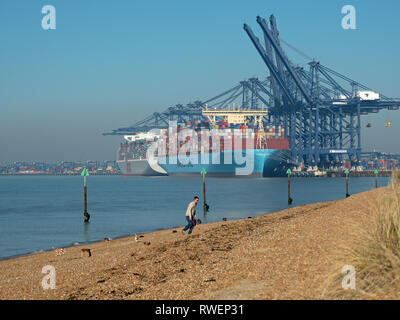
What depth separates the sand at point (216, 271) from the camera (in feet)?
32.7

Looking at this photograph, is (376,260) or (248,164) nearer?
(376,260)

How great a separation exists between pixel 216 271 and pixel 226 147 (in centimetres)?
12640

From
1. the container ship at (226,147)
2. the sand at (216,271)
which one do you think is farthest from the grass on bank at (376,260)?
the container ship at (226,147)

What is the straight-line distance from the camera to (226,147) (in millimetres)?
137875

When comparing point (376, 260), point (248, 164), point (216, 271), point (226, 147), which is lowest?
point (248, 164)

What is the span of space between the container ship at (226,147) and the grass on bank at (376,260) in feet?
408

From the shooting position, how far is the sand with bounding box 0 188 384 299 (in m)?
9.98

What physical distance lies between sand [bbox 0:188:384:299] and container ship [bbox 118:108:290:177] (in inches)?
4628

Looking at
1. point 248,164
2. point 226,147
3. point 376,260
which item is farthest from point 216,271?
point 248,164

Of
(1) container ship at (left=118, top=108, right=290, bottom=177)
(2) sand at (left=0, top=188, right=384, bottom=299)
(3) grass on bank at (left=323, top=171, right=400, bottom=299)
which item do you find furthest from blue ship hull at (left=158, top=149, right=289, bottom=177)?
(3) grass on bank at (left=323, top=171, right=400, bottom=299)

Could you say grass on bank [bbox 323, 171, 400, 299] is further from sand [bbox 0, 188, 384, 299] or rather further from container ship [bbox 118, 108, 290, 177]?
container ship [bbox 118, 108, 290, 177]

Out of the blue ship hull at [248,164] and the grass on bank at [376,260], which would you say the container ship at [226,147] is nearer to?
the blue ship hull at [248,164]

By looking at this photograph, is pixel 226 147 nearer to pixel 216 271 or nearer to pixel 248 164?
pixel 248 164

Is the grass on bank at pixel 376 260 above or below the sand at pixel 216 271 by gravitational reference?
above
